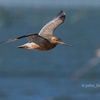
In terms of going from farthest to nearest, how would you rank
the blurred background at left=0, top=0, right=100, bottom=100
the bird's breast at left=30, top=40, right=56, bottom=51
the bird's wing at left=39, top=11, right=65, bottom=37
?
the blurred background at left=0, top=0, right=100, bottom=100
the bird's wing at left=39, top=11, right=65, bottom=37
the bird's breast at left=30, top=40, right=56, bottom=51

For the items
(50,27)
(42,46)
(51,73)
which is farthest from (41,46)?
(51,73)

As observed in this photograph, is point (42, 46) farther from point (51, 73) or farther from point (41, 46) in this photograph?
point (51, 73)

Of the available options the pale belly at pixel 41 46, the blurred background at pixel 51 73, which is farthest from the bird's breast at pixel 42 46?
the blurred background at pixel 51 73

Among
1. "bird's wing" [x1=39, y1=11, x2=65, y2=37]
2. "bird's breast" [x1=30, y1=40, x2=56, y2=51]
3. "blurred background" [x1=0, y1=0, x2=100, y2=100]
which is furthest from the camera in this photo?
"blurred background" [x1=0, y1=0, x2=100, y2=100]

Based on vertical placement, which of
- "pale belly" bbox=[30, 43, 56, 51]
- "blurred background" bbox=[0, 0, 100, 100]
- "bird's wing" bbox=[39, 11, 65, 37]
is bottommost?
"pale belly" bbox=[30, 43, 56, 51]

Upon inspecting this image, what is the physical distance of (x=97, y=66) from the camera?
986 inches

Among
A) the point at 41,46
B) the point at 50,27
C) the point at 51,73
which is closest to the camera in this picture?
the point at 41,46

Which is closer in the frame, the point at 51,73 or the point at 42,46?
the point at 42,46

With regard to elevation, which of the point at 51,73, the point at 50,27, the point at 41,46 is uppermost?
the point at 51,73

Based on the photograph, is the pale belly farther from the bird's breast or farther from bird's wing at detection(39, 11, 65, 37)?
bird's wing at detection(39, 11, 65, 37)

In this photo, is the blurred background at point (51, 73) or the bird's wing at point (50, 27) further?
the blurred background at point (51, 73)

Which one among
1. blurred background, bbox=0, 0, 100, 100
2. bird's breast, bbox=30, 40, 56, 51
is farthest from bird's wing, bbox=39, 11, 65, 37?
blurred background, bbox=0, 0, 100, 100

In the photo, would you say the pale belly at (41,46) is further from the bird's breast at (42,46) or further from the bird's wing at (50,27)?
the bird's wing at (50,27)

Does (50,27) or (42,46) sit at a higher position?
(50,27)
